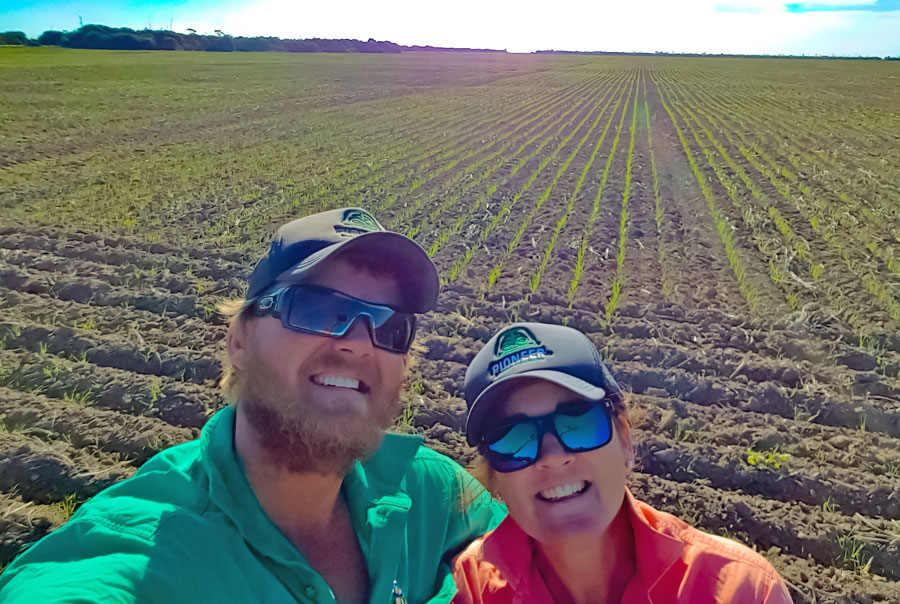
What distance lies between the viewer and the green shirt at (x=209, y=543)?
165cm

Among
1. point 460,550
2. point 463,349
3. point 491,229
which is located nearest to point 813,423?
point 463,349

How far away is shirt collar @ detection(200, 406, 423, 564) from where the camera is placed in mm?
1855

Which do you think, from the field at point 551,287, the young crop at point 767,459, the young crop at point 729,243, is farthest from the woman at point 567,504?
the young crop at point 729,243

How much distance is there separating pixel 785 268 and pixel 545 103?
72.1ft

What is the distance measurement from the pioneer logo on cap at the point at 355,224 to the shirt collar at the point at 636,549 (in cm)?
100

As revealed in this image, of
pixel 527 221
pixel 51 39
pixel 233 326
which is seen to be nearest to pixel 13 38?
pixel 51 39

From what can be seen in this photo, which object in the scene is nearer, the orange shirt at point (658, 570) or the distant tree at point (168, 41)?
the orange shirt at point (658, 570)

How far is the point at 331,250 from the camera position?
2121 mm

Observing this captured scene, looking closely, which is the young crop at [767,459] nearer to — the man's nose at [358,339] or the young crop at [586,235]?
the young crop at [586,235]

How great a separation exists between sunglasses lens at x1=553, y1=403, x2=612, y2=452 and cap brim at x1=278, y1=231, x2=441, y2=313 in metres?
0.72

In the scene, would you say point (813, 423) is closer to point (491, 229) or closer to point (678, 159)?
point (491, 229)

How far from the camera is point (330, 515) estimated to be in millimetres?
2180

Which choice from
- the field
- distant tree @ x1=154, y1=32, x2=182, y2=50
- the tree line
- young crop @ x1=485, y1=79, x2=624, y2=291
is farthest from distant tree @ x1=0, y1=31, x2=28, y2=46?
young crop @ x1=485, y1=79, x2=624, y2=291

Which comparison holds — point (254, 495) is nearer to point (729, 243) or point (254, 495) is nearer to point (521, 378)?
point (521, 378)
